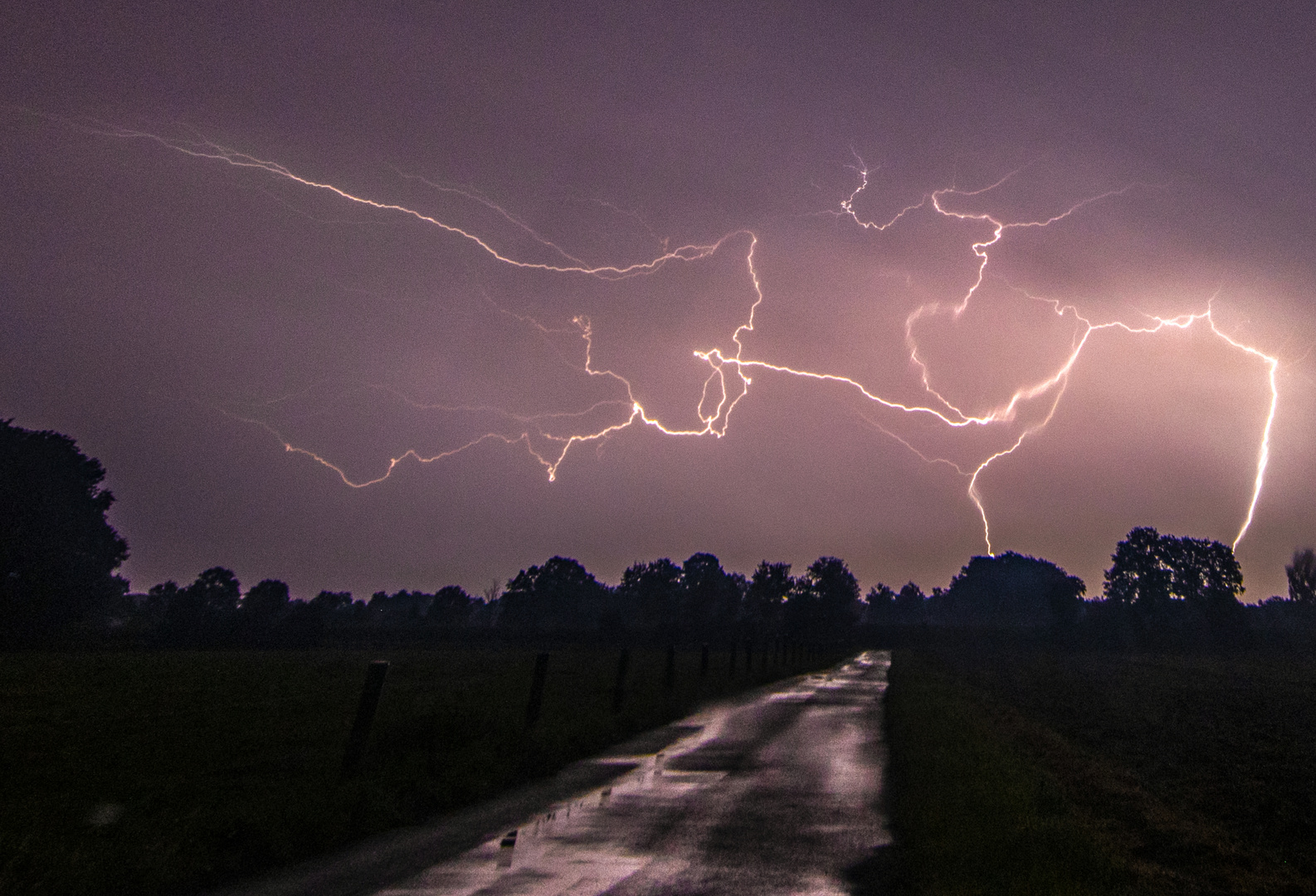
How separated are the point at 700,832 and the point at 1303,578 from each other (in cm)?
17757

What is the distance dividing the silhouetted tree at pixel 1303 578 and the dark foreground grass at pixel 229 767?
169 metres

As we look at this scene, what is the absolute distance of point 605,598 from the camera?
175 metres

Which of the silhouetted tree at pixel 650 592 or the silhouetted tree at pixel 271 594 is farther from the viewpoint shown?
the silhouetted tree at pixel 650 592

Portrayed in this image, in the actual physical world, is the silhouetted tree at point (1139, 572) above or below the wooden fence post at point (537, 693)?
above

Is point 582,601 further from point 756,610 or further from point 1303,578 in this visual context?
point 1303,578

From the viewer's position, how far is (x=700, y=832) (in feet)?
19.6

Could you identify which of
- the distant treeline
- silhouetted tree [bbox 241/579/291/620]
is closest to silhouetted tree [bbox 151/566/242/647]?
the distant treeline

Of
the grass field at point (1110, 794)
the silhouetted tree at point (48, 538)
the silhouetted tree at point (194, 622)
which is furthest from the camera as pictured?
the silhouetted tree at point (194, 622)

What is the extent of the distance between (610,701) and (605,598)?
165 metres

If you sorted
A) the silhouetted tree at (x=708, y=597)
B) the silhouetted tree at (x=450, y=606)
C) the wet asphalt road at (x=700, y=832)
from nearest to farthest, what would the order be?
the wet asphalt road at (x=700, y=832) → the silhouetted tree at (x=708, y=597) → the silhouetted tree at (x=450, y=606)

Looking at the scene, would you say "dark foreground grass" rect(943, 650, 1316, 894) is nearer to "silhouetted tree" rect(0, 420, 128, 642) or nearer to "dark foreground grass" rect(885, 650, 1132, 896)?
"dark foreground grass" rect(885, 650, 1132, 896)

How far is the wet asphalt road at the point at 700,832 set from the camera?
4.66 metres

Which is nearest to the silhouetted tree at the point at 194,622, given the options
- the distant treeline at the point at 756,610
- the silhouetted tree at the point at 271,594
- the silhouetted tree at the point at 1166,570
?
the distant treeline at the point at 756,610

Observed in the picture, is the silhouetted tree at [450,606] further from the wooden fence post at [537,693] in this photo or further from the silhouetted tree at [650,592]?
the wooden fence post at [537,693]
